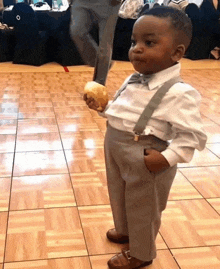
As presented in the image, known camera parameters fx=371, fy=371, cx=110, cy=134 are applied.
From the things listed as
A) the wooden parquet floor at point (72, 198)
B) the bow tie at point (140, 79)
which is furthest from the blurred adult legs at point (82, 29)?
the bow tie at point (140, 79)

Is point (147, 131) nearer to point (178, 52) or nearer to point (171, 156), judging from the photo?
point (171, 156)

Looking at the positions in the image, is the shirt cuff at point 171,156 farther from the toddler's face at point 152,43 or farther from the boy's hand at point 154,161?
the toddler's face at point 152,43

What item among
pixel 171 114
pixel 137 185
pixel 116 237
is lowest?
pixel 116 237

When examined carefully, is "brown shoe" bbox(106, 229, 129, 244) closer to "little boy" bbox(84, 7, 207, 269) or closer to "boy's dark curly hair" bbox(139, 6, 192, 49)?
"little boy" bbox(84, 7, 207, 269)

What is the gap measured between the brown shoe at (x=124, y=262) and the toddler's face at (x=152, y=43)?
0.74 m

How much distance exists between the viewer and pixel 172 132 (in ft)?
3.90

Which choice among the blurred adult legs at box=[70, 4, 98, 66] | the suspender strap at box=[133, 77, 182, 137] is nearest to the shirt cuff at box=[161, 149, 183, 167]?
the suspender strap at box=[133, 77, 182, 137]

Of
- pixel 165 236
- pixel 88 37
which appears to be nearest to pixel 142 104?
pixel 165 236

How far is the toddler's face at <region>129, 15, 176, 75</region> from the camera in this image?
3.52 feet

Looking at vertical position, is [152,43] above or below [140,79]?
above

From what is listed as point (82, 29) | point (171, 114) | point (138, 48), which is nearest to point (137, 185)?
point (171, 114)

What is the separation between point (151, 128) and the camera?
1142 mm

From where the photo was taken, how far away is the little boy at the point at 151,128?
109cm

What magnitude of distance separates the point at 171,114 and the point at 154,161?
0.16 m
